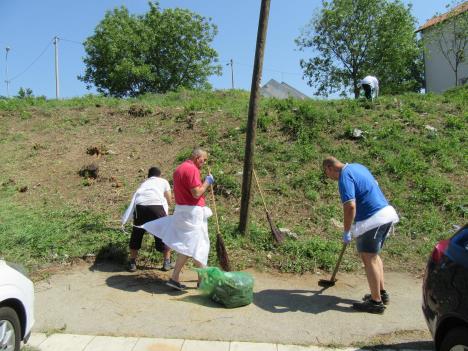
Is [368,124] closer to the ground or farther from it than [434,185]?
farther from it

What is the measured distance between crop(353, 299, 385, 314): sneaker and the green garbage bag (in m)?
1.23

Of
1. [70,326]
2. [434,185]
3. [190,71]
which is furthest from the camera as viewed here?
[190,71]

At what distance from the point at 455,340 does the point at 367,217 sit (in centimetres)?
193

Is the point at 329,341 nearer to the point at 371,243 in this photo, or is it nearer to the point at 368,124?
the point at 371,243

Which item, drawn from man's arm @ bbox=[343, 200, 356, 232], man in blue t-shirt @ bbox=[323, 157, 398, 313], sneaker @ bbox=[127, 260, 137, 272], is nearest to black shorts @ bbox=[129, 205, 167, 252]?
sneaker @ bbox=[127, 260, 137, 272]

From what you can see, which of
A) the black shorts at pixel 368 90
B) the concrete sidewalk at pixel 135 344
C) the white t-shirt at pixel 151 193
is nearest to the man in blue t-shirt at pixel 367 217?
the concrete sidewalk at pixel 135 344

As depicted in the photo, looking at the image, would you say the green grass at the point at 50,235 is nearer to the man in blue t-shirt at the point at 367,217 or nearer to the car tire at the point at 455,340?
the man in blue t-shirt at the point at 367,217

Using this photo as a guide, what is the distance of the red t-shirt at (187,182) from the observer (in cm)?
543

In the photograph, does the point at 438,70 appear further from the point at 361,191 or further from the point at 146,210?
the point at 146,210

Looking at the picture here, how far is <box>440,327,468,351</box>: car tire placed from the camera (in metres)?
3.14

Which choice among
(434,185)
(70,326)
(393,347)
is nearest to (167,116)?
(434,185)

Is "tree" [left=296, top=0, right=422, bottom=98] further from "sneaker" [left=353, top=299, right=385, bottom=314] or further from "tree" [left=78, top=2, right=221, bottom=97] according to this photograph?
"sneaker" [left=353, top=299, right=385, bottom=314]

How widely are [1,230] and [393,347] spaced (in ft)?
20.1

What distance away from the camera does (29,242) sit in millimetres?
6980
